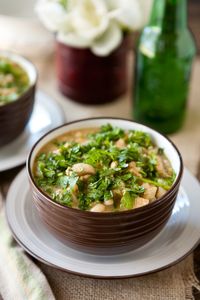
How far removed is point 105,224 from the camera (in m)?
1.15

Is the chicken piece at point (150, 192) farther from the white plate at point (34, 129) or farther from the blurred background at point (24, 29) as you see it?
the blurred background at point (24, 29)

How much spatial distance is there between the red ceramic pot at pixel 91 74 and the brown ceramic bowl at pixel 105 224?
72 centimetres

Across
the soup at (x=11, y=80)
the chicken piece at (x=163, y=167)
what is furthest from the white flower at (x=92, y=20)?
the chicken piece at (x=163, y=167)

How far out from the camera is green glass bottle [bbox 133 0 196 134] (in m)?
1.75

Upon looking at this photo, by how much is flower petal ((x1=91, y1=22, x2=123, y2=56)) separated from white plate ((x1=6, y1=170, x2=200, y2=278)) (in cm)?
61

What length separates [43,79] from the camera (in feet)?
6.90

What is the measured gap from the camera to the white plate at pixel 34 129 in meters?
1.59

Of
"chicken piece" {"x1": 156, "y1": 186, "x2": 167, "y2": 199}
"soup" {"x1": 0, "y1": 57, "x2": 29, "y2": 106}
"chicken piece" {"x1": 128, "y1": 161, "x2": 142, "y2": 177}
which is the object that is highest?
"chicken piece" {"x1": 128, "y1": 161, "x2": 142, "y2": 177}

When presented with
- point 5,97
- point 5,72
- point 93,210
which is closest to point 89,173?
point 93,210

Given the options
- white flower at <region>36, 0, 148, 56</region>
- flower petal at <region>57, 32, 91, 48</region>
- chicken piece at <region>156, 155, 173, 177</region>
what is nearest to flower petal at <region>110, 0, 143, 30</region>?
white flower at <region>36, 0, 148, 56</region>

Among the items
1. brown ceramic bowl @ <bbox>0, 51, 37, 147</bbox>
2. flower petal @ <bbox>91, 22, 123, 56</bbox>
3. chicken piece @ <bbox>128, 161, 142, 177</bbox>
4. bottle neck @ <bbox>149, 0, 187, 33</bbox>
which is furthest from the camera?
flower petal @ <bbox>91, 22, 123, 56</bbox>

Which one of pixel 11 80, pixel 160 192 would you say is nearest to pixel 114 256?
pixel 160 192

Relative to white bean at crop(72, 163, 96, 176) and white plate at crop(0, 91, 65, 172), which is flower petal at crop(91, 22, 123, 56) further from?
white bean at crop(72, 163, 96, 176)

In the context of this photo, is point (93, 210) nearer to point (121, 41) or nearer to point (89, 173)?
point (89, 173)
